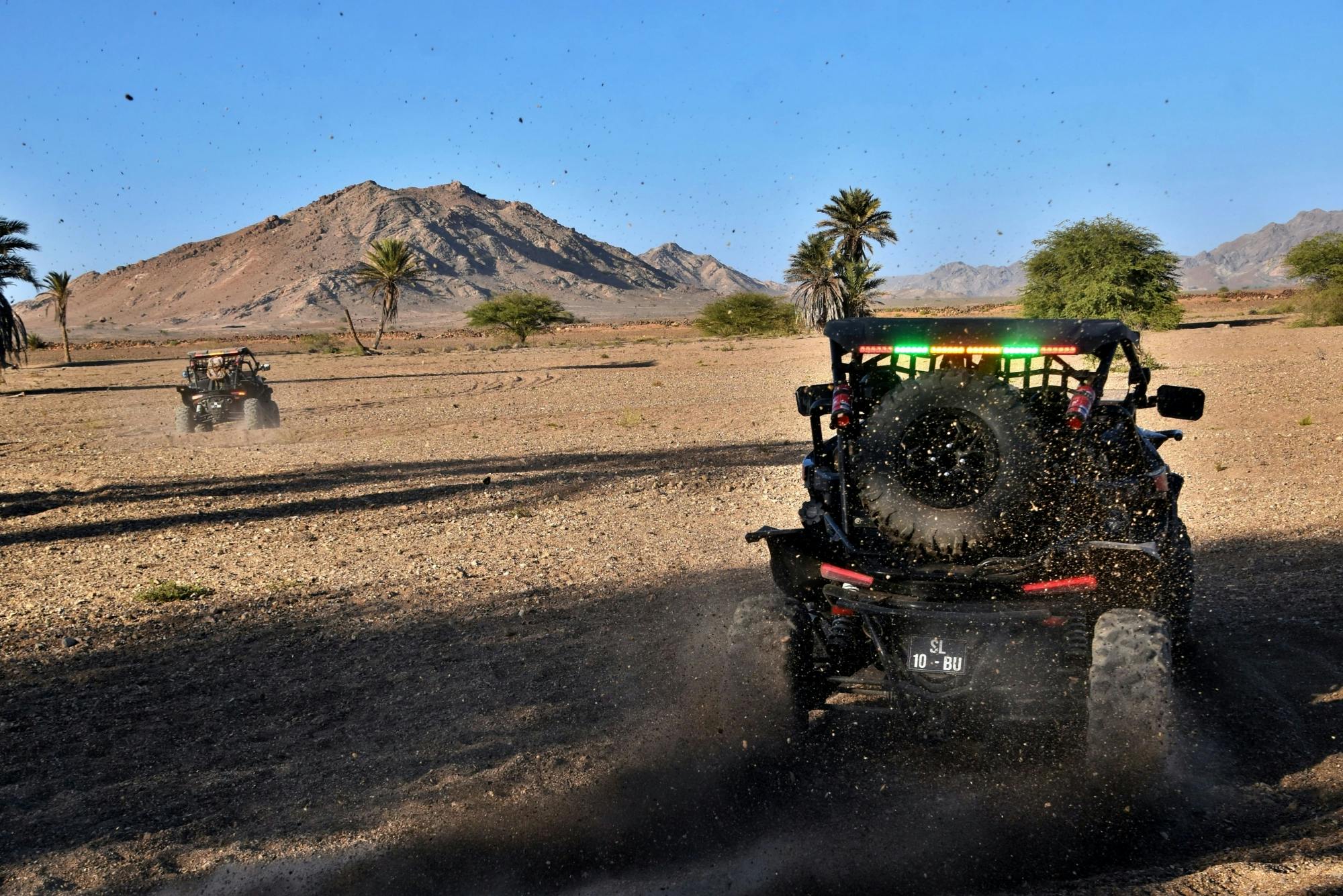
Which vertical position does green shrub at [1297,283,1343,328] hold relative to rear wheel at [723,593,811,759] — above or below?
above

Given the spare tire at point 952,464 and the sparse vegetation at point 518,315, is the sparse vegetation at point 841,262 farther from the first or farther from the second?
the spare tire at point 952,464

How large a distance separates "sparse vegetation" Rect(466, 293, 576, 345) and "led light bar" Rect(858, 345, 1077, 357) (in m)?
69.6

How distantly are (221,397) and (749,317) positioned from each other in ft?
207

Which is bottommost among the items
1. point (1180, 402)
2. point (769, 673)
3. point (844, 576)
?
point (769, 673)

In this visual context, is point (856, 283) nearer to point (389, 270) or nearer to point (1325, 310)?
point (1325, 310)

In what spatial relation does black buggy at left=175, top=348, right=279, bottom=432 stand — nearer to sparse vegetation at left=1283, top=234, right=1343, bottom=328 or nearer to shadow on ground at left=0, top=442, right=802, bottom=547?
shadow on ground at left=0, top=442, right=802, bottom=547

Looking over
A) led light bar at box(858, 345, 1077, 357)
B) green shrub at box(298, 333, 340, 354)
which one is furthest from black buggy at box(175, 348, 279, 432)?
green shrub at box(298, 333, 340, 354)

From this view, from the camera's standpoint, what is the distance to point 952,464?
457 cm

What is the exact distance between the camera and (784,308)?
82.1m

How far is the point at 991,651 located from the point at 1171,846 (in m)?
0.99

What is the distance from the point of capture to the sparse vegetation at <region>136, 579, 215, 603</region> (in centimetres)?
868

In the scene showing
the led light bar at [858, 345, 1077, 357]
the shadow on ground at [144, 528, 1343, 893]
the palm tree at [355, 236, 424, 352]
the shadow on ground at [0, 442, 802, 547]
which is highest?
the palm tree at [355, 236, 424, 352]

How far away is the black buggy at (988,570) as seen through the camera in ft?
14.6

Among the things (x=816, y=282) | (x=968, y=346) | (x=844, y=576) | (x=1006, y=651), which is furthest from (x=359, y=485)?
(x=816, y=282)
